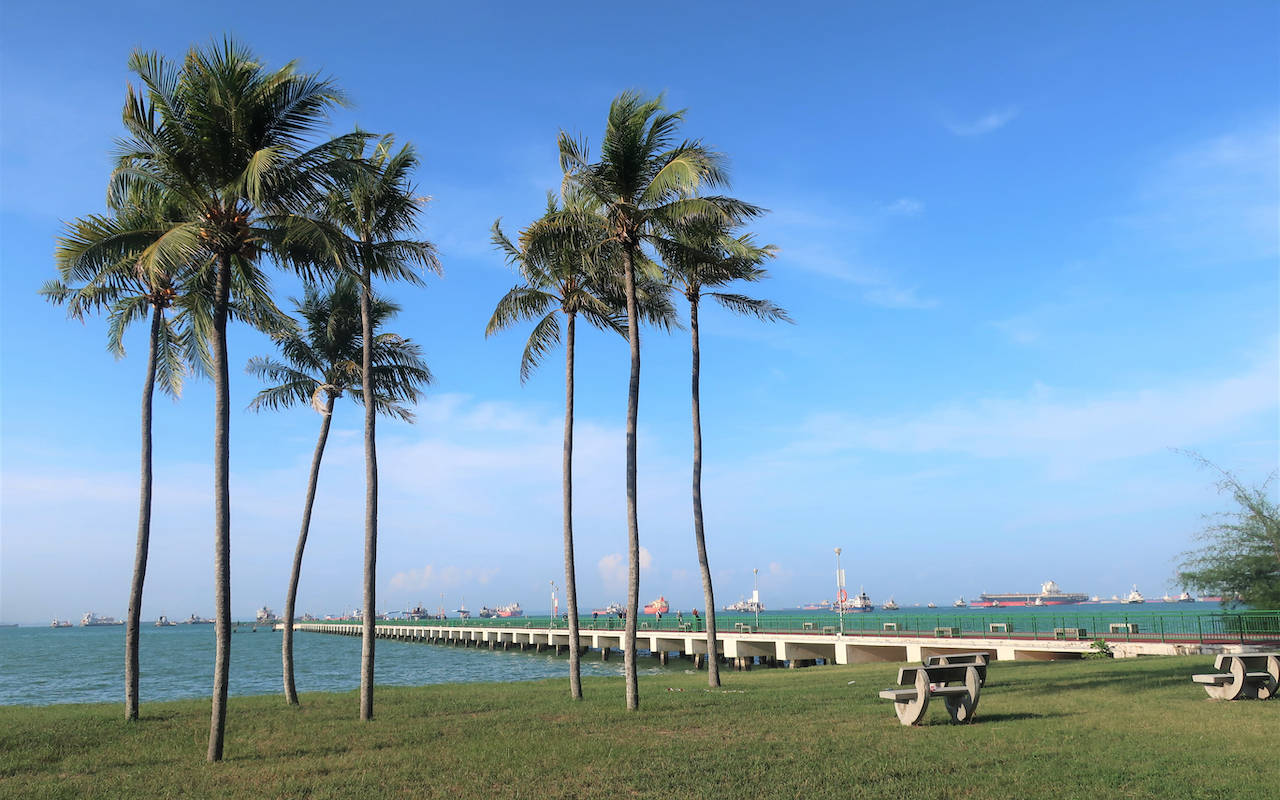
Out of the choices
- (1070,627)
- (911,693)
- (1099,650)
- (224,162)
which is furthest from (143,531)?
(1070,627)

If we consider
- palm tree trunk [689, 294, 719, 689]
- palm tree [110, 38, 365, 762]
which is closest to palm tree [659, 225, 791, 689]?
palm tree trunk [689, 294, 719, 689]

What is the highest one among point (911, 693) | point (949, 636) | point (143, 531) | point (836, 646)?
point (143, 531)

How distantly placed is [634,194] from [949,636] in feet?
84.0

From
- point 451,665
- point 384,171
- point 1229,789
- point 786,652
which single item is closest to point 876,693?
point 1229,789

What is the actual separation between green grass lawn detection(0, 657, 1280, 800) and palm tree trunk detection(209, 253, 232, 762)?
730 mm

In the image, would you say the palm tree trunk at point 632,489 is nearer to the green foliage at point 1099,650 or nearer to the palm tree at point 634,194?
the palm tree at point 634,194

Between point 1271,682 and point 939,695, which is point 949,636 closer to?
point 1271,682

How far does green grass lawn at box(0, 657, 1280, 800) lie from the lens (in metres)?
8.24

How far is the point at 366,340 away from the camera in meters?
16.3

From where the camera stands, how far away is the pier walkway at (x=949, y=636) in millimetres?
26953

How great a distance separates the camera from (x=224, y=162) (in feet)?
39.4

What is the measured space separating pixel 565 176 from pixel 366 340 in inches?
212

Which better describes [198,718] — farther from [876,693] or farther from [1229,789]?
[1229,789]

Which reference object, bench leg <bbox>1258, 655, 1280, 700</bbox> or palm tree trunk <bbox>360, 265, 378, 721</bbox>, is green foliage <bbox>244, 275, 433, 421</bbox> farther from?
bench leg <bbox>1258, 655, 1280, 700</bbox>
